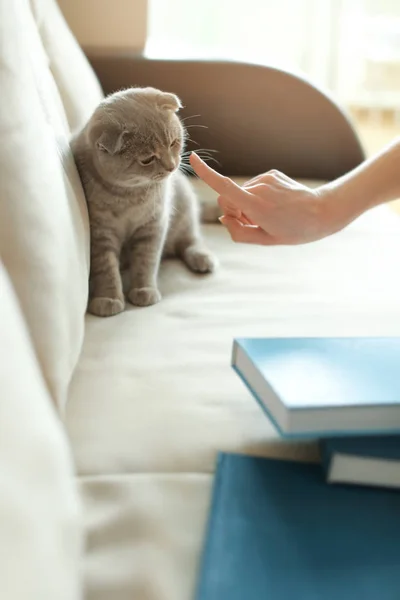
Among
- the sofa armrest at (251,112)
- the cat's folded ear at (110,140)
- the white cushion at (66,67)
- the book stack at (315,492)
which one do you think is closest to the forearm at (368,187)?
the book stack at (315,492)

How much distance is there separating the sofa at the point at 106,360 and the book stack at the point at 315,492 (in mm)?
29

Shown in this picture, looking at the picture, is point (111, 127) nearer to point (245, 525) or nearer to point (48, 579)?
point (245, 525)

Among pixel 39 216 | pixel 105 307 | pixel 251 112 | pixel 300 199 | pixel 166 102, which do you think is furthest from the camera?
pixel 251 112

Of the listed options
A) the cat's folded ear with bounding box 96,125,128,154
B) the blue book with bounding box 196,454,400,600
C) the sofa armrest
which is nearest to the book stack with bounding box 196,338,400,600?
the blue book with bounding box 196,454,400,600

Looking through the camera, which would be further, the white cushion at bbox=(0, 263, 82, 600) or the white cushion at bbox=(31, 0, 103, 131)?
the white cushion at bbox=(31, 0, 103, 131)

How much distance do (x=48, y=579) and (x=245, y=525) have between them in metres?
0.24

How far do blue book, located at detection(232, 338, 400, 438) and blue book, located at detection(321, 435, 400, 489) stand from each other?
0.06ft

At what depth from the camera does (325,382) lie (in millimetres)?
677

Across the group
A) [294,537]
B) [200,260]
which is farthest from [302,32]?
[294,537]

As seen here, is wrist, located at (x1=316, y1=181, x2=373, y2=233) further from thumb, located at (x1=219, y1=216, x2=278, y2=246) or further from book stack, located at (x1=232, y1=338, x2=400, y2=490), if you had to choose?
book stack, located at (x1=232, y1=338, x2=400, y2=490)

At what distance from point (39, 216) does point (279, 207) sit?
288 mm

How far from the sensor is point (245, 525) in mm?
592

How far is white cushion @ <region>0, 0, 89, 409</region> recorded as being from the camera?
717 millimetres

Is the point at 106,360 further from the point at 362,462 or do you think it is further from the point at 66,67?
the point at 66,67
